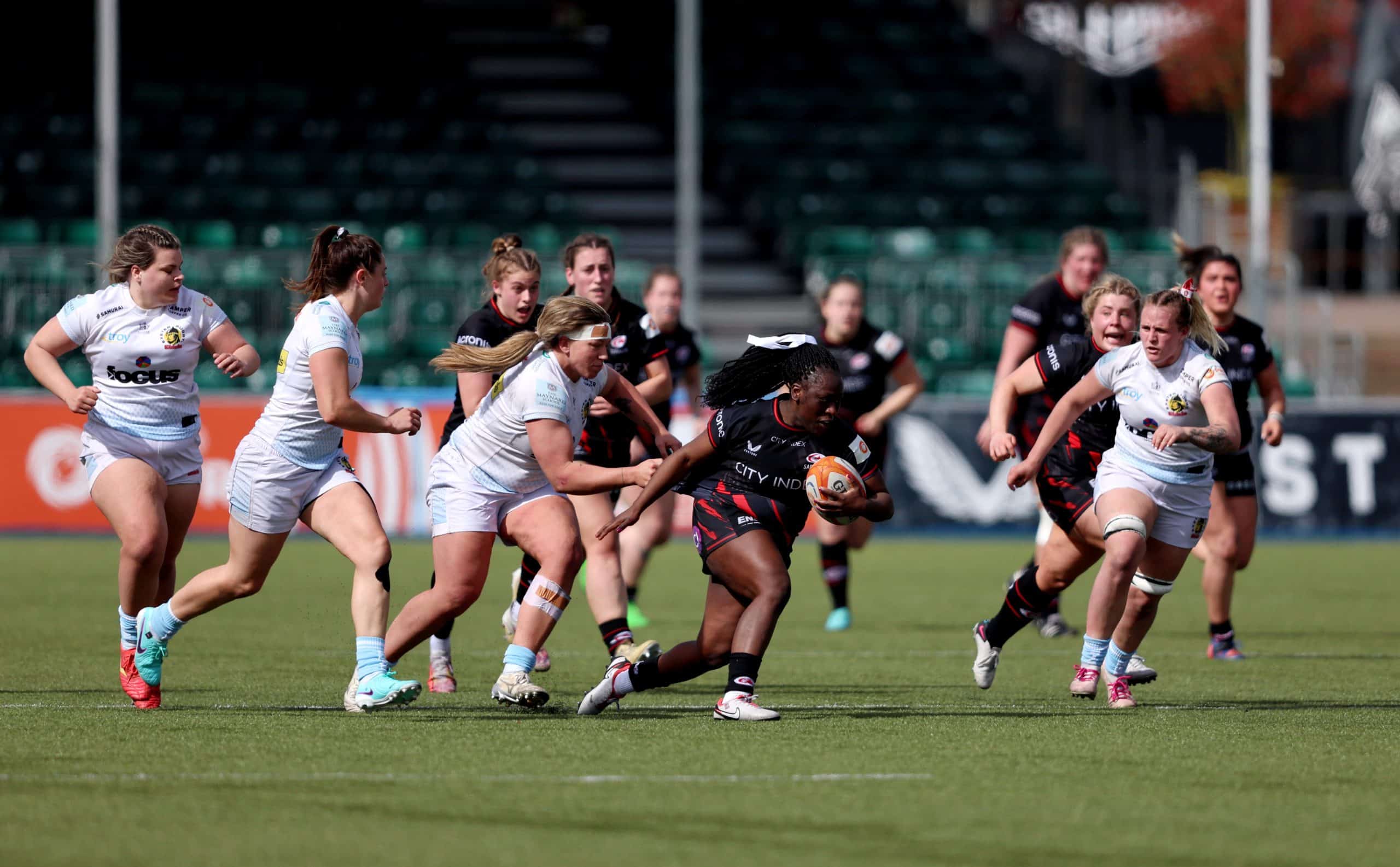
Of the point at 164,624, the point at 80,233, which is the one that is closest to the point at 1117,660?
the point at 164,624

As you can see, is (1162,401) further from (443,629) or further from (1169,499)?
(443,629)

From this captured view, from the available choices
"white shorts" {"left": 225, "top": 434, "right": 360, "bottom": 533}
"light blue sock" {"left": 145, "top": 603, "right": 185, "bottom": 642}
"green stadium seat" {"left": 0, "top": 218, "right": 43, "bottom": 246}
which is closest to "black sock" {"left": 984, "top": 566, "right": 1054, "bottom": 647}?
"white shorts" {"left": 225, "top": 434, "right": 360, "bottom": 533}

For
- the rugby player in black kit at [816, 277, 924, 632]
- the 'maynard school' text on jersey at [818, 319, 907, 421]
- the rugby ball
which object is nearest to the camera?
the rugby ball

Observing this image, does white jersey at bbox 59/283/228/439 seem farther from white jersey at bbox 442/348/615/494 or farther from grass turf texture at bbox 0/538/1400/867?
white jersey at bbox 442/348/615/494

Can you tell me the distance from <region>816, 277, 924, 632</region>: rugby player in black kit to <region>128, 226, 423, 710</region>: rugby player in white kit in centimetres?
480

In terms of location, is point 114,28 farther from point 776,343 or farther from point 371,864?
point 371,864

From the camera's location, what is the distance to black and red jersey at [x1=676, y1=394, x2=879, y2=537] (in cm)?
741

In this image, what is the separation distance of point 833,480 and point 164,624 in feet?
8.93

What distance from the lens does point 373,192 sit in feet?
82.1

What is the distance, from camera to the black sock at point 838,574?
12.0 meters

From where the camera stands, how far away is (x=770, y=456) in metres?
7.45

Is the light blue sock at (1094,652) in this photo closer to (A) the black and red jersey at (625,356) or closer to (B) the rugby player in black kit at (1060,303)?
(B) the rugby player in black kit at (1060,303)

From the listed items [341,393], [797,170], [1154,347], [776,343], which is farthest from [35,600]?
[797,170]

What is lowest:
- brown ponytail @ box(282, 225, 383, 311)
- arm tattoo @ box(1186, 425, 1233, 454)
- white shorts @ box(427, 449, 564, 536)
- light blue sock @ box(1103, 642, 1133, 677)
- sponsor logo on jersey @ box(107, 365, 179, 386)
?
light blue sock @ box(1103, 642, 1133, 677)
